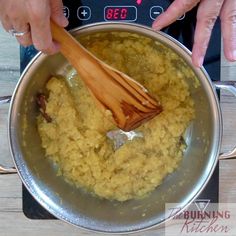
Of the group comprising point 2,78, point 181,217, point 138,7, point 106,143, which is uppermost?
point 138,7

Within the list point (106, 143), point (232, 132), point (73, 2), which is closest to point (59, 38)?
point (73, 2)

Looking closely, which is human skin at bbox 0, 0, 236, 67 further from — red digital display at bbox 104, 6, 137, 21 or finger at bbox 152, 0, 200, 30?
red digital display at bbox 104, 6, 137, 21

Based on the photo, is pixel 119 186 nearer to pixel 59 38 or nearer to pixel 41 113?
pixel 41 113

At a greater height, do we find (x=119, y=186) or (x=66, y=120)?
(x=66, y=120)

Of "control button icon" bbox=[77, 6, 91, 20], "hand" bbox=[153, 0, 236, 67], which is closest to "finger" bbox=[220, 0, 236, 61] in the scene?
"hand" bbox=[153, 0, 236, 67]

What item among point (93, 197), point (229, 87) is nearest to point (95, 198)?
point (93, 197)

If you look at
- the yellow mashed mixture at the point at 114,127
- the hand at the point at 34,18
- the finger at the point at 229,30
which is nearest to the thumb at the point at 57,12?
the hand at the point at 34,18

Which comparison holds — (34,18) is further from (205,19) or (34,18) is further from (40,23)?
(205,19)
